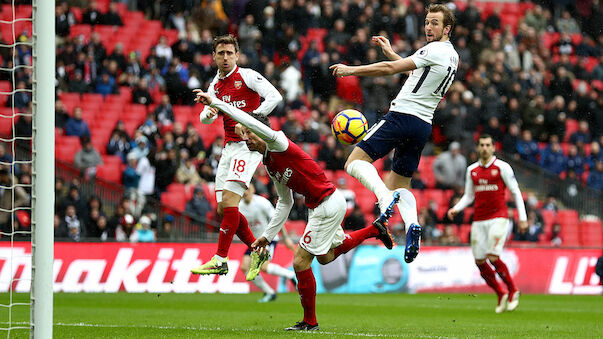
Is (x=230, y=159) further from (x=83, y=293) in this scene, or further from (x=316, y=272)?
(x=316, y=272)

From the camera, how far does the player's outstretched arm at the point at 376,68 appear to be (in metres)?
8.16

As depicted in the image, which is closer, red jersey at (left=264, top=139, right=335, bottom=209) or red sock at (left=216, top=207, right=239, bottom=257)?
red jersey at (left=264, top=139, right=335, bottom=209)

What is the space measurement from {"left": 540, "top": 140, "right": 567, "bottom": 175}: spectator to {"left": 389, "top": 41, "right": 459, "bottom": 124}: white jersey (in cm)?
1593

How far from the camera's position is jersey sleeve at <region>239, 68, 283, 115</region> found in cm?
990

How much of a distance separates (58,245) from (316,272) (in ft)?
16.5

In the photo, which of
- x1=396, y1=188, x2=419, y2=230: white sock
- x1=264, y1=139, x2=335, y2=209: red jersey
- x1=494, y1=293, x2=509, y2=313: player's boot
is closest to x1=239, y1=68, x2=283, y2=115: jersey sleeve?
x1=264, y1=139, x2=335, y2=209: red jersey

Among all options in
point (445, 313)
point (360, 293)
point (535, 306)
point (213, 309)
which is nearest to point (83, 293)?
point (213, 309)

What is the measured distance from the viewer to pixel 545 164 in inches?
958

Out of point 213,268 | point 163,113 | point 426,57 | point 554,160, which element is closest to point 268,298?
point 213,268

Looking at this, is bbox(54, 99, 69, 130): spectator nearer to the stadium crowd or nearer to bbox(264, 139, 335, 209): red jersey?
the stadium crowd

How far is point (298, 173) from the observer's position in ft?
29.0

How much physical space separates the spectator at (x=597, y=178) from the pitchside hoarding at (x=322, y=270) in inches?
180

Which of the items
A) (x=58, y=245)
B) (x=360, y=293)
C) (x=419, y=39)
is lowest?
(x=360, y=293)

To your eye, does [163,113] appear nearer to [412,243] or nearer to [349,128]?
[349,128]
